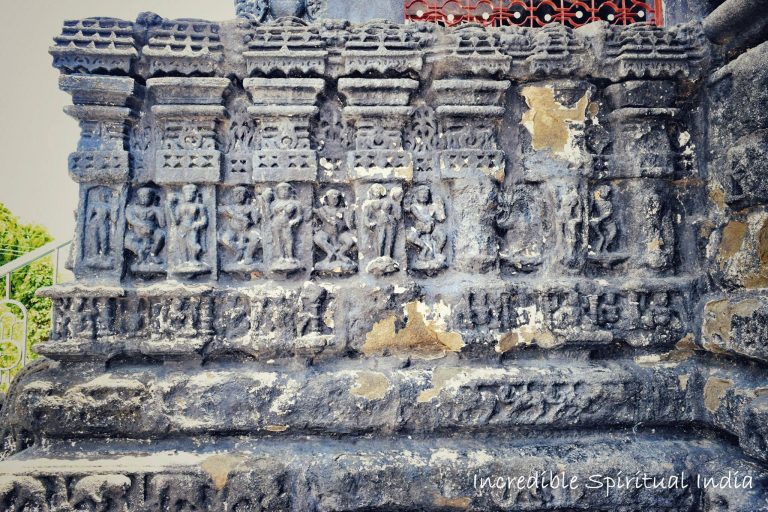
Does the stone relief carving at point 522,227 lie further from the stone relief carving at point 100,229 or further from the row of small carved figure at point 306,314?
the stone relief carving at point 100,229

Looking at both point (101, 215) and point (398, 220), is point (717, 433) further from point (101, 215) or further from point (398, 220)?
point (101, 215)

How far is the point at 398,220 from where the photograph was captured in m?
3.11

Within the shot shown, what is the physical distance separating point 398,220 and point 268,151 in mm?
884

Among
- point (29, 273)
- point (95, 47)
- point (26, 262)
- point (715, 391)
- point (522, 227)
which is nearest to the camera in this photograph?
point (715, 391)

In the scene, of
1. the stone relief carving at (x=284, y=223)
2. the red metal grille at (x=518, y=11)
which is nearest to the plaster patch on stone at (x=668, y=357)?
the stone relief carving at (x=284, y=223)

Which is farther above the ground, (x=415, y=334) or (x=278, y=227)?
(x=278, y=227)

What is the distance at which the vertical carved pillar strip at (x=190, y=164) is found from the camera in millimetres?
3055

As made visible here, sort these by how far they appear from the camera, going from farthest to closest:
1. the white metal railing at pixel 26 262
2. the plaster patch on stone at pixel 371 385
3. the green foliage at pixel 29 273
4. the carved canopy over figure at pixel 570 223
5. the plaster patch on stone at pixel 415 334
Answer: the green foliage at pixel 29 273 < the white metal railing at pixel 26 262 < the carved canopy over figure at pixel 570 223 < the plaster patch on stone at pixel 415 334 < the plaster patch on stone at pixel 371 385

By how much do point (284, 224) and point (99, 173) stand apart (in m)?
1.12

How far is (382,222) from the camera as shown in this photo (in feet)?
10.1

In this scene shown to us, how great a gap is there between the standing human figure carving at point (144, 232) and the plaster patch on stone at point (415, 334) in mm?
1365

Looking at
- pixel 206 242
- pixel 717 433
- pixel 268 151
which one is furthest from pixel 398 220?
pixel 717 433

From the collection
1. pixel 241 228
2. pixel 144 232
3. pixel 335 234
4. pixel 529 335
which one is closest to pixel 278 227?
pixel 241 228

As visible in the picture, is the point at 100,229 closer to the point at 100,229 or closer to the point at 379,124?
the point at 100,229
